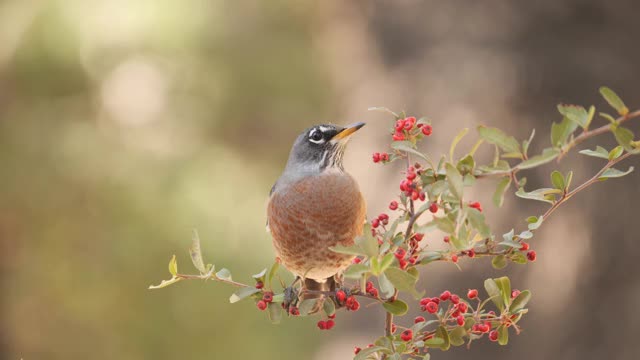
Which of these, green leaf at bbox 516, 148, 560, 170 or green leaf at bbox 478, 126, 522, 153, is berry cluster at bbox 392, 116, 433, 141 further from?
green leaf at bbox 516, 148, 560, 170

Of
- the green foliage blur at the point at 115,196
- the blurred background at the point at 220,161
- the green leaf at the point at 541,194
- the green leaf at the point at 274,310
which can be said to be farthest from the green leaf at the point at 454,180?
the green foliage blur at the point at 115,196

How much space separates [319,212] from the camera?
265cm

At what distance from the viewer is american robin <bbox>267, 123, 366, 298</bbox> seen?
2.61 metres

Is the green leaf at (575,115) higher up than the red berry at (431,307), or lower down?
higher up

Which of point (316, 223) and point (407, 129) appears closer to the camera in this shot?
point (407, 129)

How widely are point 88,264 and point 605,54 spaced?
183 inches

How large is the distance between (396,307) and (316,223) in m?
0.91

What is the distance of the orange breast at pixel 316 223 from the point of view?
2.60 m

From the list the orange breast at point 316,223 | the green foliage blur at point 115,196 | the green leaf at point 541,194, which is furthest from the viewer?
the green foliage blur at point 115,196

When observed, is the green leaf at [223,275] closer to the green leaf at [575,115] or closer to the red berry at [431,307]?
the red berry at [431,307]

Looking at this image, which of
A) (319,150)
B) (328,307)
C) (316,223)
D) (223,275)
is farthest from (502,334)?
(319,150)

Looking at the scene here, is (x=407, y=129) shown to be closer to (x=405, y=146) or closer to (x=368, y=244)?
(x=405, y=146)

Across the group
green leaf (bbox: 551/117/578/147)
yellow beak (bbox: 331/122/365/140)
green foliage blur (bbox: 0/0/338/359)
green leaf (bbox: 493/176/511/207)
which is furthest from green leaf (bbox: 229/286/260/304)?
green foliage blur (bbox: 0/0/338/359)

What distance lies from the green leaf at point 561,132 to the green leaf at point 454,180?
0.58 ft
